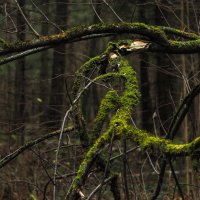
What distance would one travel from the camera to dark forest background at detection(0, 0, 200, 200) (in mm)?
7148

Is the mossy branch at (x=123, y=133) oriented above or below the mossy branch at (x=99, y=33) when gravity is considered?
below

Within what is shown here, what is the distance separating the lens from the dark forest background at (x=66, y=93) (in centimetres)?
715

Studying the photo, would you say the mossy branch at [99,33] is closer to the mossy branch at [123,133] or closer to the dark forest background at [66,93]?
the dark forest background at [66,93]

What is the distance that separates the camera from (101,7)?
8.52 metres

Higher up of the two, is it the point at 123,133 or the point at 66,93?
the point at 66,93

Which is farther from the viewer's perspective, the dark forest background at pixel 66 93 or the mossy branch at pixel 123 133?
the dark forest background at pixel 66 93

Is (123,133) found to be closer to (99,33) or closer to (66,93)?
(66,93)

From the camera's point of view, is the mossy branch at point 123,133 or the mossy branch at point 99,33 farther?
the mossy branch at point 99,33

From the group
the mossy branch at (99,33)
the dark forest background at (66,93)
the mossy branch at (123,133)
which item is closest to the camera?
the mossy branch at (123,133)

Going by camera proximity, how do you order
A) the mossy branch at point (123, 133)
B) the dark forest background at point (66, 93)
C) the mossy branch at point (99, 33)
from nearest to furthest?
the mossy branch at point (123, 133) → the mossy branch at point (99, 33) → the dark forest background at point (66, 93)

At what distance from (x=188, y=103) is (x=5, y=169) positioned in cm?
629

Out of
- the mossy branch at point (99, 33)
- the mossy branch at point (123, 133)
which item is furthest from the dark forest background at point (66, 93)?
the mossy branch at point (123, 133)

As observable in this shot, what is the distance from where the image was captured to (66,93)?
4.24 metres

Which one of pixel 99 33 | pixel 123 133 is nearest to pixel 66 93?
pixel 99 33
